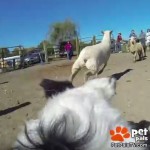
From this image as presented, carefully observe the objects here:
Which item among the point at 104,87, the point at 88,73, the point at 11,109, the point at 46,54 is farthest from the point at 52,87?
the point at 46,54

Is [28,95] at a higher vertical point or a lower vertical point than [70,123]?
lower

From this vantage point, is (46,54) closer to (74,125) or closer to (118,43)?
(118,43)

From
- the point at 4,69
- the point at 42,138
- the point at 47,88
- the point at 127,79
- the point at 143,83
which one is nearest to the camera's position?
the point at 42,138

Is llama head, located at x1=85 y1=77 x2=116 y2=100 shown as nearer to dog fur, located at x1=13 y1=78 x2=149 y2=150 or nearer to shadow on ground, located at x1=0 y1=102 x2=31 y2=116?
dog fur, located at x1=13 y1=78 x2=149 y2=150

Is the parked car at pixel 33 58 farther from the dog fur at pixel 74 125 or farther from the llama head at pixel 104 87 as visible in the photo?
the dog fur at pixel 74 125

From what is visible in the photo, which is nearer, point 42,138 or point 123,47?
point 42,138

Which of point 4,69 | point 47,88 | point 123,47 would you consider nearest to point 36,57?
point 4,69

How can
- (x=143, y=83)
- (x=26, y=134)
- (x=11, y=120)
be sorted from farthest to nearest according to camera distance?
(x=143, y=83)
(x=11, y=120)
(x=26, y=134)

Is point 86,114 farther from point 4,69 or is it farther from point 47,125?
point 4,69

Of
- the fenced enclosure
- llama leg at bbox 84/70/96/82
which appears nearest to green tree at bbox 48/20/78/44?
the fenced enclosure

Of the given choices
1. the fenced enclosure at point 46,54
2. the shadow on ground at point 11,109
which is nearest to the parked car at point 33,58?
the fenced enclosure at point 46,54
